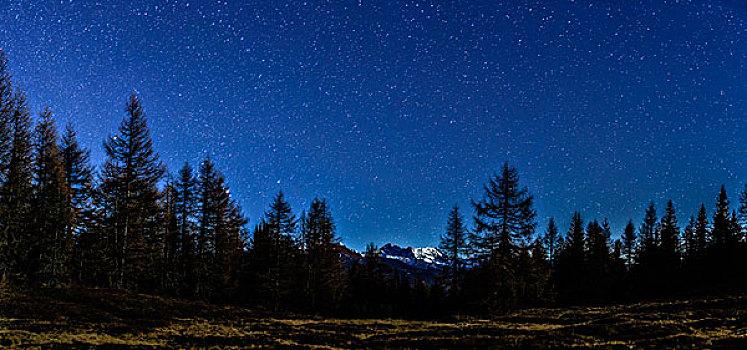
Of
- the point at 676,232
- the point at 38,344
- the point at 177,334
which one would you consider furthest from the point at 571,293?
the point at 38,344

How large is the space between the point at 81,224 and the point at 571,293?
5745 cm

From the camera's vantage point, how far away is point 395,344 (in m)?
19.8

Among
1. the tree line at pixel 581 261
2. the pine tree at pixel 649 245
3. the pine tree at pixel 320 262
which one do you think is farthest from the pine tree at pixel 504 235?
the pine tree at pixel 649 245

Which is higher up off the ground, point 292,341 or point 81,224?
point 81,224

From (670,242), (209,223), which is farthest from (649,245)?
(209,223)

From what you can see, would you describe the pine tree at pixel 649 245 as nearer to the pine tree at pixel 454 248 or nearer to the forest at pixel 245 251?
the forest at pixel 245 251

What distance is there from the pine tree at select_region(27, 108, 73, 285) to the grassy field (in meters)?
6.33

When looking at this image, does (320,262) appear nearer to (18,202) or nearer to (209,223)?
(209,223)

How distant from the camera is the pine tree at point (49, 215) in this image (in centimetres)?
3391

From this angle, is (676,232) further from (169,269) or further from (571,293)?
(169,269)

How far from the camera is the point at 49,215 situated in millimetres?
35719

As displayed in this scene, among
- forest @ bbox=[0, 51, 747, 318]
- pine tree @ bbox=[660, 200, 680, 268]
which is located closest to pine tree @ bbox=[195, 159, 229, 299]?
forest @ bbox=[0, 51, 747, 318]

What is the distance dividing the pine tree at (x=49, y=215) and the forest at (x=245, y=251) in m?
0.10

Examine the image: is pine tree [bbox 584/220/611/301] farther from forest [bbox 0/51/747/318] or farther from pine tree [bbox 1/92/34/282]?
pine tree [bbox 1/92/34/282]
